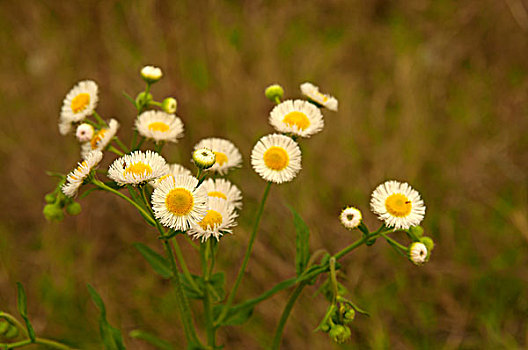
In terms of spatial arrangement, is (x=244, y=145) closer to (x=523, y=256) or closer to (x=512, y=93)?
(x=523, y=256)

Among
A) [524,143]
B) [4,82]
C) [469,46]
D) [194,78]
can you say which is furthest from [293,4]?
[4,82]

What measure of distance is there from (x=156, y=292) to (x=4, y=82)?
6.44ft

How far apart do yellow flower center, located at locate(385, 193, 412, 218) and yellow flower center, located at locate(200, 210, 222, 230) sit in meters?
0.43

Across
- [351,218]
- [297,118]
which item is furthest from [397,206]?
[297,118]

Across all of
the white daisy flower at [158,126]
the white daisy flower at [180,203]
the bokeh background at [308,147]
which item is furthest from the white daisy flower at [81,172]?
the bokeh background at [308,147]

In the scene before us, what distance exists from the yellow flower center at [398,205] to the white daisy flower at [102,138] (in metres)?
0.77

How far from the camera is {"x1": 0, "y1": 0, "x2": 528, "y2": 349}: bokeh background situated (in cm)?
225

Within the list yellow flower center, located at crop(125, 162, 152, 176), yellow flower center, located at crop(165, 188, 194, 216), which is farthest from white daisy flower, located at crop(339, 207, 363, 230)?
yellow flower center, located at crop(125, 162, 152, 176)

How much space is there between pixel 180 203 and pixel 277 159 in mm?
352

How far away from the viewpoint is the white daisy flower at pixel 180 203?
110cm

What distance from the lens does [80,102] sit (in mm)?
1511

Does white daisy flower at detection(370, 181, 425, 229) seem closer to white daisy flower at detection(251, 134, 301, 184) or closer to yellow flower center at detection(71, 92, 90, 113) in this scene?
white daisy flower at detection(251, 134, 301, 184)

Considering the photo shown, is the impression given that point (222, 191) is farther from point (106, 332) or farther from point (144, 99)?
point (106, 332)

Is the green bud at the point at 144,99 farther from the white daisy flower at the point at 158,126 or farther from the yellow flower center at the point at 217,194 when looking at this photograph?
the yellow flower center at the point at 217,194
